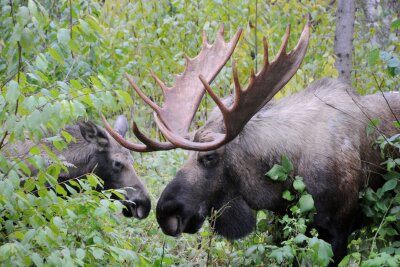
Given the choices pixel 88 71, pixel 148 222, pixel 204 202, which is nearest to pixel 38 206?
pixel 204 202

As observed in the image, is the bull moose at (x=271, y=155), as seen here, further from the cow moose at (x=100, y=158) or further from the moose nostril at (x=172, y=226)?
the cow moose at (x=100, y=158)

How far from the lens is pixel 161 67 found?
33.8 ft

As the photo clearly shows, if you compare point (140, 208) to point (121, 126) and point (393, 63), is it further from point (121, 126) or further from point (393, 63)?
point (393, 63)

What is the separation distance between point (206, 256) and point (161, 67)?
13.7 feet

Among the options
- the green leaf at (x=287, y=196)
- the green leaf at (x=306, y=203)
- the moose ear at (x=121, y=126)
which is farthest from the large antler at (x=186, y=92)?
the moose ear at (x=121, y=126)

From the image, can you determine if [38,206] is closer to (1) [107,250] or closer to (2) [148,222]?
(1) [107,250]

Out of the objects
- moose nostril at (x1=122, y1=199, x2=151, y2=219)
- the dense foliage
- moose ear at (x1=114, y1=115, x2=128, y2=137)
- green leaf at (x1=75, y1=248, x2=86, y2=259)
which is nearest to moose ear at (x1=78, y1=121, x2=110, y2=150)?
the dense foliage

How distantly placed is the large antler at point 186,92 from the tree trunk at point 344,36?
6.96 ft

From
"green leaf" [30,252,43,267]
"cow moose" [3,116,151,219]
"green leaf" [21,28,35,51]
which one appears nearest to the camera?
"green leaf" [30,252,43,267]

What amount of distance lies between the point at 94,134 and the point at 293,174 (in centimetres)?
255

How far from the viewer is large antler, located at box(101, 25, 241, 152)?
20.5 feet

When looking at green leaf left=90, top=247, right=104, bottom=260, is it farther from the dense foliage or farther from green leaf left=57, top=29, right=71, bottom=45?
green leaf left=57, top=29, right=71, bottom=45

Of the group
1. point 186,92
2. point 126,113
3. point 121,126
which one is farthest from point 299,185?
point 126,113

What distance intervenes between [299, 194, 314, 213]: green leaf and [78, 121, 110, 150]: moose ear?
8.91 ft
